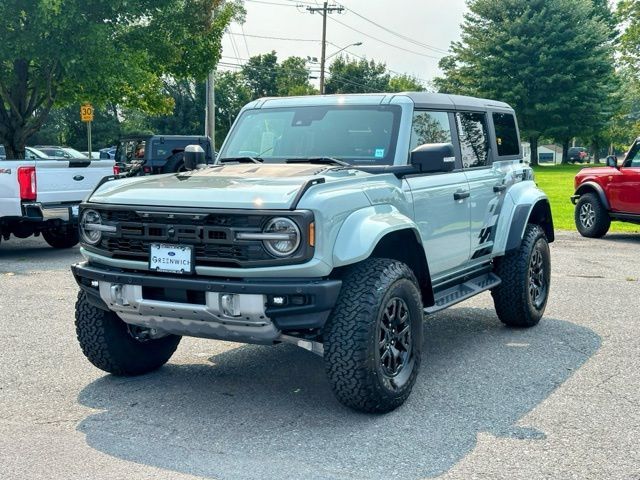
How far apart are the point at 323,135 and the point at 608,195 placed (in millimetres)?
9328

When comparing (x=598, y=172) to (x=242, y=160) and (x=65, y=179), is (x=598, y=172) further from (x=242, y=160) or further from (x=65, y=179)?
(x=242, y=160)

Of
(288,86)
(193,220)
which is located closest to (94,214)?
(193,220)

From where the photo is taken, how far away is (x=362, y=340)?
4352 millimetres

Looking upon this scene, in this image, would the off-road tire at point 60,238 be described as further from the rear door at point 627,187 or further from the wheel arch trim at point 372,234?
the rear door at point 627,187

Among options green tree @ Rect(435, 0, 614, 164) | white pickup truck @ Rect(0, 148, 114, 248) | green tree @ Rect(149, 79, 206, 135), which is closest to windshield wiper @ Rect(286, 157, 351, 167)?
white pickup truck @ Rect(0, 148, 114, 248)

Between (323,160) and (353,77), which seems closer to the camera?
(323,160)

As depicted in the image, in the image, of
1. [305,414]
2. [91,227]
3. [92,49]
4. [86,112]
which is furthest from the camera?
[86,112]

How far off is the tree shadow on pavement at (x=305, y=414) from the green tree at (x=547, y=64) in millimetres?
44628

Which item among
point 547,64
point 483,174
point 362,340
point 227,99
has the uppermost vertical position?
point 547,64

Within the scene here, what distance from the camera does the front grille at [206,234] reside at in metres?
4.28

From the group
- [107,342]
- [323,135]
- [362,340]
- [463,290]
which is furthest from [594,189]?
[107,342]

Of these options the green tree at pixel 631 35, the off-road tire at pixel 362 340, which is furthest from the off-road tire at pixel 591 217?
the green tree at pixel 631 35

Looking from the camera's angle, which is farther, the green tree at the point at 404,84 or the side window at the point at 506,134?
the green tree at the point at 404,84

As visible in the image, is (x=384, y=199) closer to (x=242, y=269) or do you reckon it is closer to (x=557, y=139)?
(x=242, y=269)
